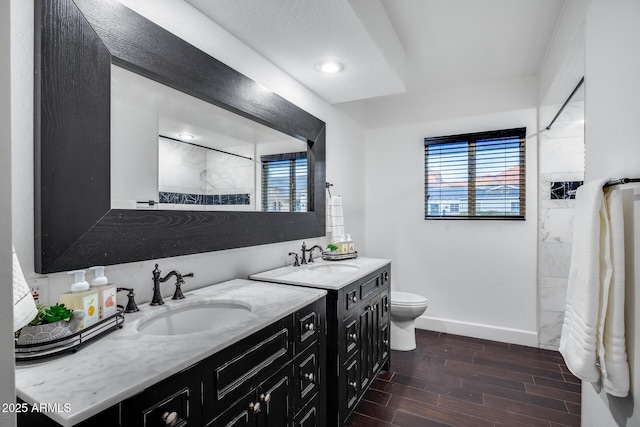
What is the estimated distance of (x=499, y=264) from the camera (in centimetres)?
312

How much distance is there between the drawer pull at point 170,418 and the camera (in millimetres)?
833

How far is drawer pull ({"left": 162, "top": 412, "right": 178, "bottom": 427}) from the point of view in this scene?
2.73 feet

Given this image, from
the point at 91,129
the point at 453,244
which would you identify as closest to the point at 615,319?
the point at 91,129

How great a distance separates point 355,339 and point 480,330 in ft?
6.19

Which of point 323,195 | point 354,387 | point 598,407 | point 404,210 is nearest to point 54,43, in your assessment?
point 323,195

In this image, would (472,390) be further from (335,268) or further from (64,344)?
(64,344)

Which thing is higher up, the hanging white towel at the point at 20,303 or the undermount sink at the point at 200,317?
the hanging white towel at the point at 20,303

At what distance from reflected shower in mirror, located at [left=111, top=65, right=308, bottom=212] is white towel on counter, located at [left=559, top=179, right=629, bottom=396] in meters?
1.58

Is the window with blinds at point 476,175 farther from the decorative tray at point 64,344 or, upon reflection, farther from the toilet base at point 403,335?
the decorative tray at point 64,344

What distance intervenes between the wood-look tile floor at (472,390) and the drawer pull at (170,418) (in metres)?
1.41

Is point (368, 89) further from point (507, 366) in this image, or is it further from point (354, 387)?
point (507, 366)

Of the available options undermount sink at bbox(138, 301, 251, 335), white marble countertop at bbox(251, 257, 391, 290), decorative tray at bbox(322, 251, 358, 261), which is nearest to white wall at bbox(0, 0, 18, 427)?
undermount sink at bbox(138, 301, 251, 335)

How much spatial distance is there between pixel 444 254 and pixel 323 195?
62.1 inches

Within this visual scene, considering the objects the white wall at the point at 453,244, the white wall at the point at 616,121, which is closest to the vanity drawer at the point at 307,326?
the white wall at the point at 616,121
